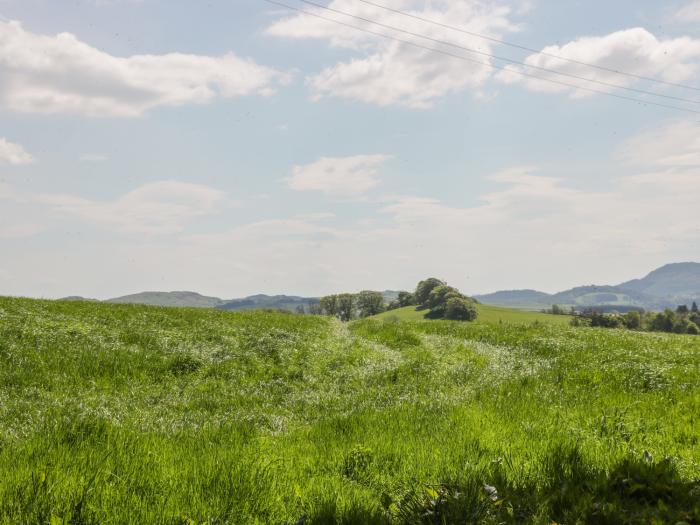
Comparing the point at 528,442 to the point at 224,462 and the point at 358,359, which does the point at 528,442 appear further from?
the point at 358,359

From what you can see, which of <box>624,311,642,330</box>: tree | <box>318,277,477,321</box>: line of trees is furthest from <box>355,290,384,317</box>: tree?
<box>624,311,642,330</box>: tree

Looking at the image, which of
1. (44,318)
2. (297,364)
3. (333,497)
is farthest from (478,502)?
(44,318)

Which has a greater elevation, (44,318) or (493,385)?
(44,318)

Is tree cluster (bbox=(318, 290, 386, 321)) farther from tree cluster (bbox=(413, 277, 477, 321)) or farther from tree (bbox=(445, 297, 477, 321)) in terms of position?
tree (bbox=(445, 297, 477, 321))

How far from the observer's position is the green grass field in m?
5.42

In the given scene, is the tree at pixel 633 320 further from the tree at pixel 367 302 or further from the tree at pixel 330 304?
the tree at pixel 330 304

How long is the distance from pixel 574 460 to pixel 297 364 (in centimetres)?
1303

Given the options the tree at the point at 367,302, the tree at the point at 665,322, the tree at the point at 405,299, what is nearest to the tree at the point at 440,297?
the tree at the point at 367,302

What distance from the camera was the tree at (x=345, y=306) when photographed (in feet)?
525

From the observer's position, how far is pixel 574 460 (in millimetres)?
7043

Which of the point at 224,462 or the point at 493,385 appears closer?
the point at 224,462

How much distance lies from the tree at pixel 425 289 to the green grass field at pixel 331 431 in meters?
139

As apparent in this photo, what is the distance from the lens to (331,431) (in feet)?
31.2

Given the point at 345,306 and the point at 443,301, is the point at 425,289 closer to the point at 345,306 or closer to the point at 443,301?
the point at 443,301
